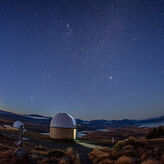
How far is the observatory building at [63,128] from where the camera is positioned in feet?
87.8

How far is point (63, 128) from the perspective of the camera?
88.3 ft

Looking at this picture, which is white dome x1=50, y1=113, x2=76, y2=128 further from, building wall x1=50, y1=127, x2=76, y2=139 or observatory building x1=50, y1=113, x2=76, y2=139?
building wall x1=50, y1=127, x2=76, y2=139

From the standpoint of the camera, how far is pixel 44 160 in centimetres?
890

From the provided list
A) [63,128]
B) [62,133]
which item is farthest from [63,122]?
[62,133]

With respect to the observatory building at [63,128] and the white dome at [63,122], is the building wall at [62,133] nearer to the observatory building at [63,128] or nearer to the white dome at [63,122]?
the observatory building at [63,128]

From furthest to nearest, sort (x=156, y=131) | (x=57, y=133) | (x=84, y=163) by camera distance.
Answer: (x=57, y=133), (x=156, y=131), (x=84, y=163)

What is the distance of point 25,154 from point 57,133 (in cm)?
1937

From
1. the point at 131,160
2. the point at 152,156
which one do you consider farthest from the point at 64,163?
the point at 152,156

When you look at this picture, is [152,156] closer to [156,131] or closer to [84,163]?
[84,163]

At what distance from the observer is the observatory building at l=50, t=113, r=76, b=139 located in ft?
87.8

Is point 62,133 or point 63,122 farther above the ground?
point 63,122

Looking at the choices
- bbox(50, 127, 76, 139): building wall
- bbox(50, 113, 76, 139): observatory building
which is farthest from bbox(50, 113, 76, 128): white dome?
bbox(50, 127, 76, 139): building wall

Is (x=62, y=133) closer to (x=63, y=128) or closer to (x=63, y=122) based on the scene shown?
(x=63, y=128)

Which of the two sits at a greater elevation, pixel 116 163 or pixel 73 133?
pixel 116 163
